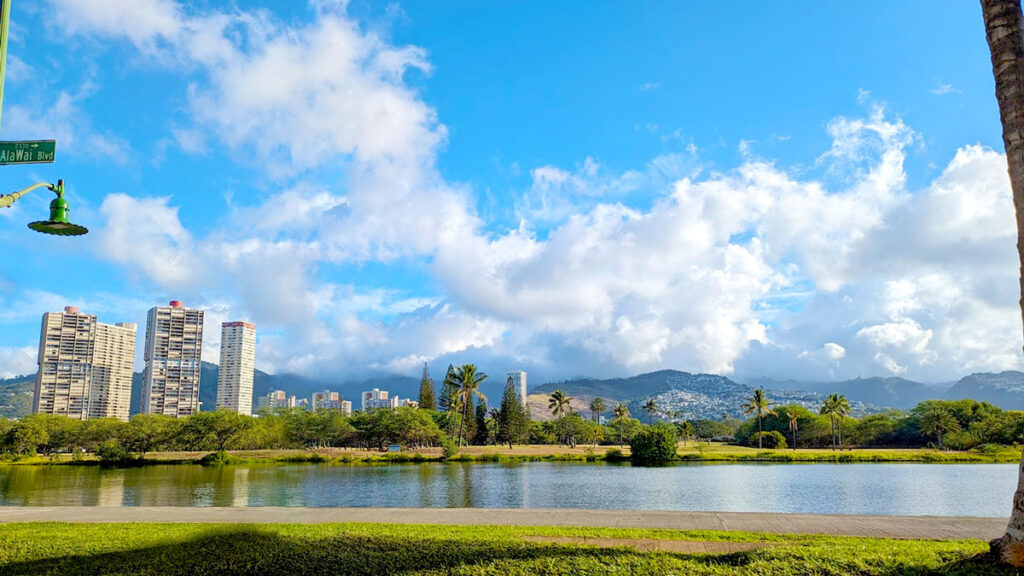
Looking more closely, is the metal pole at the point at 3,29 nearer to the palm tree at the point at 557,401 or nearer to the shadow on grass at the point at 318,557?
the shadow on grass at the point at 318,557

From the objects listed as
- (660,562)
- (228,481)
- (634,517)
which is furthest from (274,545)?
(228,481)

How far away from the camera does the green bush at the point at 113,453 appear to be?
70625 mm

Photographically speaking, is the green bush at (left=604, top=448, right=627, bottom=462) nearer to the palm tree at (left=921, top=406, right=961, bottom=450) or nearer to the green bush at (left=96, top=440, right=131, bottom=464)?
the palm tree at (left=921, top=406, right=961, bottom=450)

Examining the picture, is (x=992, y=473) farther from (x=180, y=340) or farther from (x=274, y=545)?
(x=180, y=340)

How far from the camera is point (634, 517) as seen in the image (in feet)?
50.2

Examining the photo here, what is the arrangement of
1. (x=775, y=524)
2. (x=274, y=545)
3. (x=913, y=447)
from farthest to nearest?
(x=913, y=447), (x=775, y=524), (x=274, y=545)

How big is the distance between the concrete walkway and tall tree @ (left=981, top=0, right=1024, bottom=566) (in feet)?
22.9

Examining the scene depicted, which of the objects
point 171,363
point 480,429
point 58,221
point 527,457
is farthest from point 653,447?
point 171,363

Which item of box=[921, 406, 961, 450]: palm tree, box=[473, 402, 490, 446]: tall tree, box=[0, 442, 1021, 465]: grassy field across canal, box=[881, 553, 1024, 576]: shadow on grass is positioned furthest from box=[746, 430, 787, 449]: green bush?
box=[881, 553, 1024, 576]: shadow on grass

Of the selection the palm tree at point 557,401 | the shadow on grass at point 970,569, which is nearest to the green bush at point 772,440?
the palm tree at point 557,401

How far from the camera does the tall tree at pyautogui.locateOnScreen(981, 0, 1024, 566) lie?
7.57 m

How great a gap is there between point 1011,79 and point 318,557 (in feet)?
36.8

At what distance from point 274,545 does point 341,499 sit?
26115mm

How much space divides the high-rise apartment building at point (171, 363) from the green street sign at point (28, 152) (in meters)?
196
